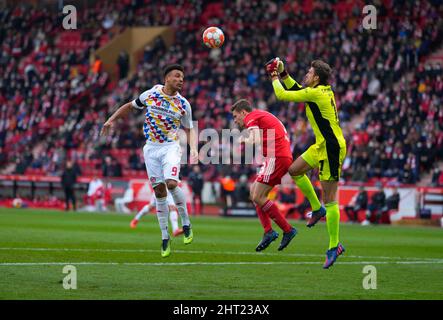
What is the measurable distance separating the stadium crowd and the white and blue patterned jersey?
18887 mm

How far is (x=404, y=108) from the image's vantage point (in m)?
33.9

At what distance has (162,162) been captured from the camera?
14.6 meters

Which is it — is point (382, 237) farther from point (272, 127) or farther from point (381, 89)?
point (381, 89)

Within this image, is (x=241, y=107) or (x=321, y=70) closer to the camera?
(x=321, y=70)

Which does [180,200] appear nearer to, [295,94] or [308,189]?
[308,189]

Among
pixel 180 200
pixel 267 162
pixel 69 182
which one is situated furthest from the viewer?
pixel 69 182

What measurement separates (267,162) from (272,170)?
0.16 m

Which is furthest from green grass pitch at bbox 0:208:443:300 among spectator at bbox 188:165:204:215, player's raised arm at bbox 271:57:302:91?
spectator at bbox 188:165:204:215

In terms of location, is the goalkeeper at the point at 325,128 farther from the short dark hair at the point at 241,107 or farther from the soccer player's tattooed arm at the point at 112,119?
the soccer player's tattooed arm at the point at 112,119

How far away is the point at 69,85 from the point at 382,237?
1123 inches

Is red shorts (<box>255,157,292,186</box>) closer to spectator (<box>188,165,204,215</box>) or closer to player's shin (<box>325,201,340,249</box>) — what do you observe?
player's shin (<box>325,201,340,249</box>)

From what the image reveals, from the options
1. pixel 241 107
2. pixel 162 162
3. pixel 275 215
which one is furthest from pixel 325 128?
pixel 162 162

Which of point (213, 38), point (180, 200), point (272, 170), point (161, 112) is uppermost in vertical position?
point (213, 38)

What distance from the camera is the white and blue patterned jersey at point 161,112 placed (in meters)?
14.5
